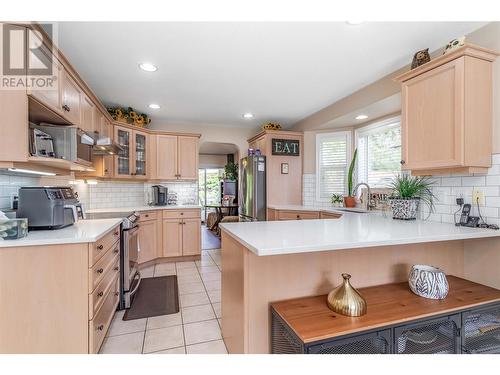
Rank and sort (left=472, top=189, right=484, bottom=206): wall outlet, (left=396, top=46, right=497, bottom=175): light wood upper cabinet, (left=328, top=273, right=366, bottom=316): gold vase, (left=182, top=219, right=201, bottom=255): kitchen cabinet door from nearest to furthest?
(left=328, top=273, right=366, bottom=316): gold vase → (left=396, top=46, right=497, bottom=175): light wood upper cabinet → (left=472, top=189, right=484, bottom=206): wall outlet → (left=182, top=219, right=201, bottom=255): kitchen cabinet door

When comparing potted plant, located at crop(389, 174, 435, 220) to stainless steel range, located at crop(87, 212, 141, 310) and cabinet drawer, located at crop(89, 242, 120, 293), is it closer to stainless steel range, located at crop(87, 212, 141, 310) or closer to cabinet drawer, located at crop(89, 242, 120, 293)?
cabinet drawer, located at crop(89, 242, 120, 293)

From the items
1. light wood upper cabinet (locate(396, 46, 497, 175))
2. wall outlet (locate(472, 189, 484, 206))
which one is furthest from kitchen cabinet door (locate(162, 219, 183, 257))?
wall outlet (locate(472, 189, 484, 206))

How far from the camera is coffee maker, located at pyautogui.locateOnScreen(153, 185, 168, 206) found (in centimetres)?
423

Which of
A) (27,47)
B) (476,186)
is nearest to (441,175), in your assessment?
(476,186)

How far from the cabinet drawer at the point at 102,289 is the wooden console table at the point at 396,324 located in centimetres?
115

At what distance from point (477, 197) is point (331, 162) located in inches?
98.7

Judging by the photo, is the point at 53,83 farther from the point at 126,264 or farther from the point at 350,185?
the point at 350,185

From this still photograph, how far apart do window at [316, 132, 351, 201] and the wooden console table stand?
263 cm

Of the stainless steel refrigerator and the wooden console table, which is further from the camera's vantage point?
the stainless steel refrigerator

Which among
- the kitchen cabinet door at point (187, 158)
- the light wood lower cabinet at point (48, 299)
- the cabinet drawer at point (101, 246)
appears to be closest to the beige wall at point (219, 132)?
the kitchen cabinet door at point (187, 158)

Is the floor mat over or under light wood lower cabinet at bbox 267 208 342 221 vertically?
under

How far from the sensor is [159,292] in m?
2.87
